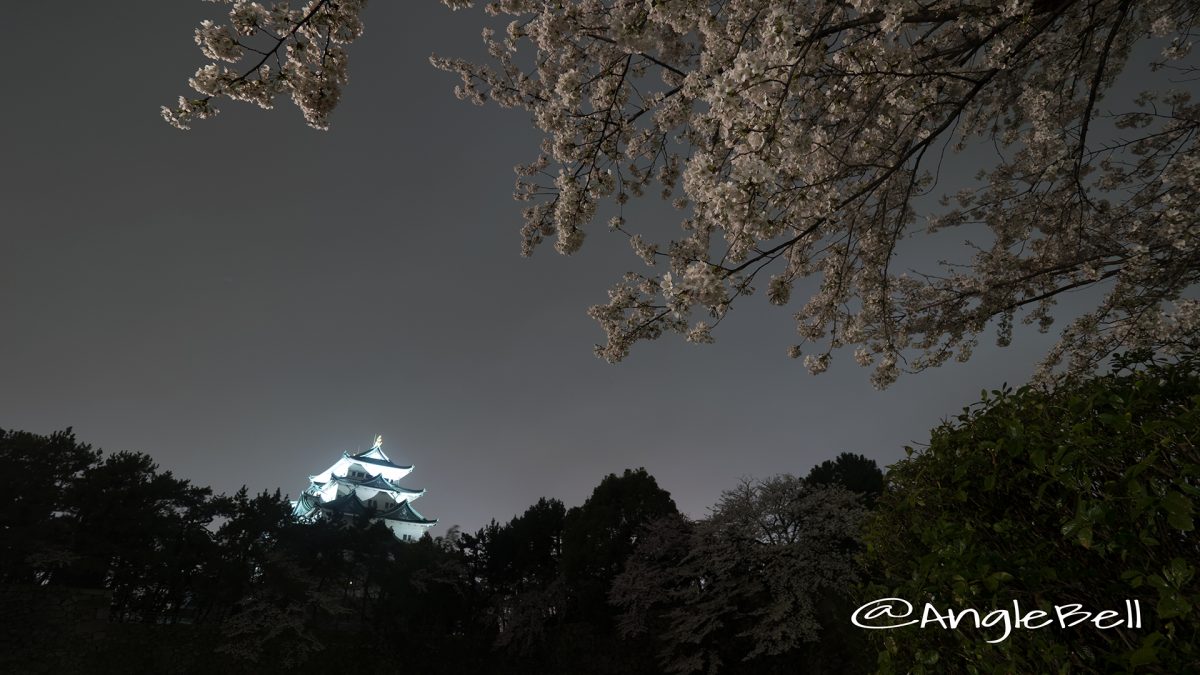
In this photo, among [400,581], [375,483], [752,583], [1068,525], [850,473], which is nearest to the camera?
[1068,525]

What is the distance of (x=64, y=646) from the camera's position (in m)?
17.8

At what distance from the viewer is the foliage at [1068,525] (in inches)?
70.6

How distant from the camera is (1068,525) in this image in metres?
1.91

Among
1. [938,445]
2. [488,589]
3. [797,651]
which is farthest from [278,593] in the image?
[938,445]

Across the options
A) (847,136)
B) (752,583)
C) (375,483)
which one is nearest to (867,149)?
(847,136)

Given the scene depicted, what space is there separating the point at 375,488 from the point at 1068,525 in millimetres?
55489

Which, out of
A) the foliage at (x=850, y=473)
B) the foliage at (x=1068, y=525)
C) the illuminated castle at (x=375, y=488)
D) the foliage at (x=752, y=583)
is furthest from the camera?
the illuminated castle at (x=375, y=488)

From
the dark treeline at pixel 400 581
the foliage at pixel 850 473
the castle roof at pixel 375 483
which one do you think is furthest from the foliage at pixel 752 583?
the castle roof at pixel 375 483

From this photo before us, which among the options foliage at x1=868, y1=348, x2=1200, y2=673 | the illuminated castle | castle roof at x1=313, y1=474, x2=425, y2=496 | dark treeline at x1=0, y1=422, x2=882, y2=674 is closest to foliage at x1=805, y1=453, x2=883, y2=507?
dark treeline at x1=0, y1=422, x2=882, y2=674

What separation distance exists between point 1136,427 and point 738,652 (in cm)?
1824

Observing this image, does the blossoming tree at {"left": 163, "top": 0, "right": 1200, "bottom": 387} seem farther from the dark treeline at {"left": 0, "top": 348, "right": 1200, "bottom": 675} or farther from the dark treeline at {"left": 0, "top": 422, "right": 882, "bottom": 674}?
the dark treeline at {"left": 0, "top": 422, "right": 882, "bottom": 674}

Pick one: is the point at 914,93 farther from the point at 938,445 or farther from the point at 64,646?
the point at 64,646

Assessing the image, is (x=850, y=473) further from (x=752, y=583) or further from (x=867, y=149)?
(x=867, y=149)

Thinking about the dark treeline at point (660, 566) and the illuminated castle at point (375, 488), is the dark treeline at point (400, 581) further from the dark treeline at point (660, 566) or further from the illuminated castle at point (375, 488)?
the illuminated castle at point (375, 488)
